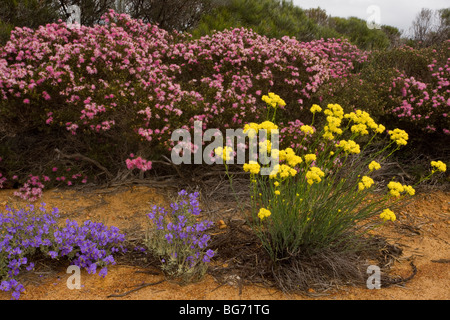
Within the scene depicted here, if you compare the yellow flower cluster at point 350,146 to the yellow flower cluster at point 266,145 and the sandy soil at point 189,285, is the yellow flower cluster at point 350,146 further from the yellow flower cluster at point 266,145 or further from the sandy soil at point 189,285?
the sandy soil at point 189,285

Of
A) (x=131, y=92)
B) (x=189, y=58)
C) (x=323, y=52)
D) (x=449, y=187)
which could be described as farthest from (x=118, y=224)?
(x=323, y=52)

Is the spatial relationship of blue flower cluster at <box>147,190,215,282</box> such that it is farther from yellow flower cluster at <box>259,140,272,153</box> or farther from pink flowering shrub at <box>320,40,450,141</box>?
pink flowering shrub at <box>320,40,450,141</box>

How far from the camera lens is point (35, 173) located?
202 inches

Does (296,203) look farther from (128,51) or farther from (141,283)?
(128,51)

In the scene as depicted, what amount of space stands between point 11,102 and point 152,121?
1669 mm

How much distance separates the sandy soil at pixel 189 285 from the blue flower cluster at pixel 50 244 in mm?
125

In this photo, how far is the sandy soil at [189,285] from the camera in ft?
9.74

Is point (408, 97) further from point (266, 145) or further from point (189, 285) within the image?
point (189, 285)

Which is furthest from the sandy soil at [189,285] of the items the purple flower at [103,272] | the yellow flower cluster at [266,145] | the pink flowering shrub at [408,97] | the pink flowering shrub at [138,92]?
the pink flowering shrub at [408,97]

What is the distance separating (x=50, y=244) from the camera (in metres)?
3.23

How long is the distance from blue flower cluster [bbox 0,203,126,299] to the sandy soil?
0.41 ft

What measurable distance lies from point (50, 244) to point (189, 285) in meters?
1.16

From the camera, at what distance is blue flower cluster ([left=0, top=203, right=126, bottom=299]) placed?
3.05m

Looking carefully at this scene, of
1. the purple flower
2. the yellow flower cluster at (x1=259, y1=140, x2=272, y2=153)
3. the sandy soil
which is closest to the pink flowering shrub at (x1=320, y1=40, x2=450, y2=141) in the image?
the sandy soil
